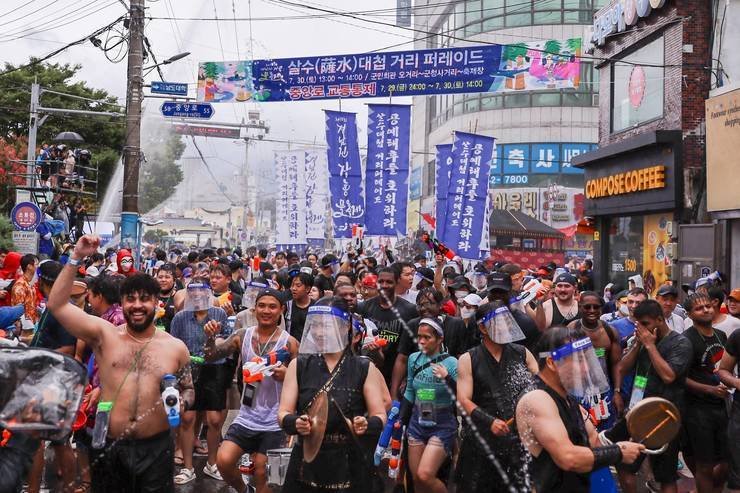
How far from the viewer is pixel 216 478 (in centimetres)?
720

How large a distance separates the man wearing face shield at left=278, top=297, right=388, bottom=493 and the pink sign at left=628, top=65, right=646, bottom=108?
1633 centimetres

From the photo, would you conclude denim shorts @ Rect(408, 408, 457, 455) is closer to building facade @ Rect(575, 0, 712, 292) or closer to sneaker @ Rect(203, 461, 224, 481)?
sneaker @ Rect(203, 461, 224, 481)

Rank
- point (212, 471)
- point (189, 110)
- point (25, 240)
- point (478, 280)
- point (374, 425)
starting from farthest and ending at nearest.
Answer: point (189, 110), point (25, 240), point (478, 280), point (212, 471), point (374, 425)

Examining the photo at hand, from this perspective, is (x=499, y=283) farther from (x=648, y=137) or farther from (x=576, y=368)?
(x=648, y=137)

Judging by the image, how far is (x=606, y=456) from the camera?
3.53m

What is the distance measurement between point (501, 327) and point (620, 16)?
16.5m

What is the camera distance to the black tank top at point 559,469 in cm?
367

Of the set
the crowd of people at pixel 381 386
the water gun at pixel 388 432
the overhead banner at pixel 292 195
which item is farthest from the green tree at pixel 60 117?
the water gun at pixel 388 432

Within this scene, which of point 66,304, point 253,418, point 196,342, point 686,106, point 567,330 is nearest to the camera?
point 567,330

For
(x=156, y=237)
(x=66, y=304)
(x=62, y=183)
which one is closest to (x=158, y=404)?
(x=66, y=304)

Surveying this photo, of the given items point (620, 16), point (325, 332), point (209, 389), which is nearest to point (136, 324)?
point (325, 332)

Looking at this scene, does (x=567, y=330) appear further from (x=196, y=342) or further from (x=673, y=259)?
(x=673, y=259)

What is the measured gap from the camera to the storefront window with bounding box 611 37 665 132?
18.0 meters

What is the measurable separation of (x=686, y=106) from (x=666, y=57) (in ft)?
4.64
